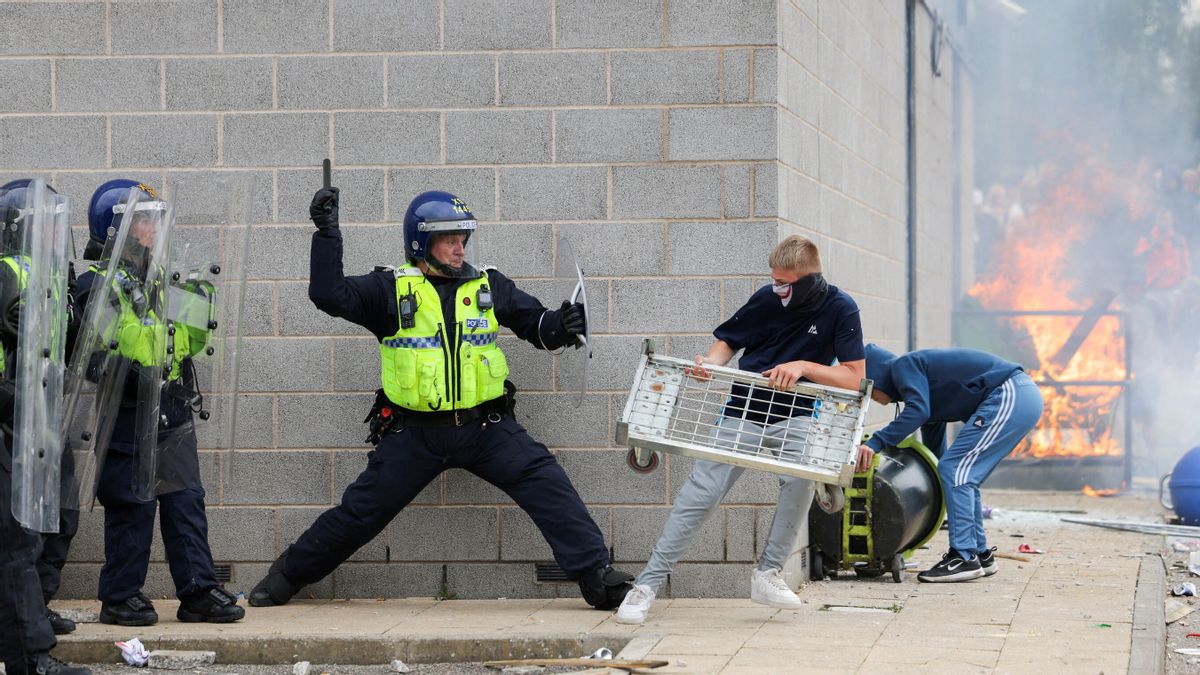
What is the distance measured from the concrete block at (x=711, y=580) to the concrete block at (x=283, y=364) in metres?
1.91

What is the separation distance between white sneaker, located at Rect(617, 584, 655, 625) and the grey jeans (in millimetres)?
40

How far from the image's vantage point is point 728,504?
760cm

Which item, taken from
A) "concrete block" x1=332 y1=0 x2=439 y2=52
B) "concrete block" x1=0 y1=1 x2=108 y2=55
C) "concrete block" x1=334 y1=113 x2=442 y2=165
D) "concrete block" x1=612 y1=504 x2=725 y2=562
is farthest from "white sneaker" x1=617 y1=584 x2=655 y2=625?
"concrete block" x1=0 y1=1 x2=108 y2=55

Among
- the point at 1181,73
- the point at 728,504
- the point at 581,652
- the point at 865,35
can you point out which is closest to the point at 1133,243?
the point at 1181,73

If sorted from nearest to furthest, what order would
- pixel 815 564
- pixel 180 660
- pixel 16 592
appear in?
pixel 16 592
pixel 180 660
pixel 815 564

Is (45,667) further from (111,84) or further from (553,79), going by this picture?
(553,79)

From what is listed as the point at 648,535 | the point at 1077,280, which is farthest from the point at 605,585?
the point at 1077,280

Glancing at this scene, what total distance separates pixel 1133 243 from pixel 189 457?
1324 cm

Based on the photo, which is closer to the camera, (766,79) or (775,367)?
(775,367)

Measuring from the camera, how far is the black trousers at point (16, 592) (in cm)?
558

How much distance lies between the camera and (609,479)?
763 cm

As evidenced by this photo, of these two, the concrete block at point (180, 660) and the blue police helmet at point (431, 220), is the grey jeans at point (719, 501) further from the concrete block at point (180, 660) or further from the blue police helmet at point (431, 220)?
the concrete block at point (180, 660)

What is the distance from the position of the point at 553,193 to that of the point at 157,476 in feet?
7.26

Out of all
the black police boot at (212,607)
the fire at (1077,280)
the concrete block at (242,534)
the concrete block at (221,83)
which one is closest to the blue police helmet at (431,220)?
the concrete block at (221,83)
